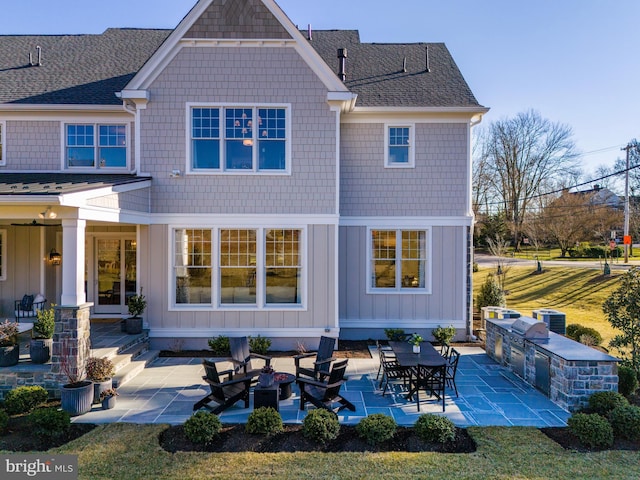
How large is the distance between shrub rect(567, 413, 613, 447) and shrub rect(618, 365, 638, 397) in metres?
2.19

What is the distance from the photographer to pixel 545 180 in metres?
41.1

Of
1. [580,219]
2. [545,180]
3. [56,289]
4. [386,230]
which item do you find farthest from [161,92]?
[545,180]

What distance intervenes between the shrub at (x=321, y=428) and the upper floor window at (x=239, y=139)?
653 cm

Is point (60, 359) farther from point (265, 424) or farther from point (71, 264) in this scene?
point (265, 424)

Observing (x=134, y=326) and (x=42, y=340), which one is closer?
(x=42, y=340)

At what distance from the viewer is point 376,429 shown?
5.68m

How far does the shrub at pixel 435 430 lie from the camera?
5727mm

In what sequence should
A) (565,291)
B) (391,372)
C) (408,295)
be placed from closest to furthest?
1. (391,372)
2. (408,295)
3. (565,291)

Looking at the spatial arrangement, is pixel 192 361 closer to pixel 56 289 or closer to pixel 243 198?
pixel 243 198

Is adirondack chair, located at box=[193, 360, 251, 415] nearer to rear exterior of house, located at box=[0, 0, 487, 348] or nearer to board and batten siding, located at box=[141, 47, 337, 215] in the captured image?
rear exterior of house, located at box=[0, 0, 487, 348]

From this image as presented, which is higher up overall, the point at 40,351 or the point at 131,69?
the point at 131,69

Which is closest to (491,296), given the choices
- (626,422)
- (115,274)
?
(626,422)

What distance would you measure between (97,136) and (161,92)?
2502 mm

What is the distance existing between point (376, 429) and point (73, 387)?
5.31m
